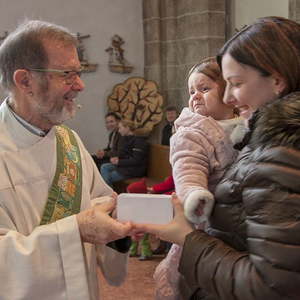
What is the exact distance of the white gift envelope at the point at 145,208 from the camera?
1307 millimetres

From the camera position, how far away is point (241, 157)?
1092 mm

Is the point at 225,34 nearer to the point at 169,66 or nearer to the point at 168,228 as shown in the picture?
the point at 169,66

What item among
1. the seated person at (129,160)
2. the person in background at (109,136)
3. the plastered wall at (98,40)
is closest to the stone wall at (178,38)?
the plastered wall at (98,40)

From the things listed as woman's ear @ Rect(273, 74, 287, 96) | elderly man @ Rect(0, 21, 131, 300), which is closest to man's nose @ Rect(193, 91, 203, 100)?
elderly man @ Rect(0, 21, 131, 300)

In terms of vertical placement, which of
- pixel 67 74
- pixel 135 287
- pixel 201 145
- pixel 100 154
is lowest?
pixel 135 287

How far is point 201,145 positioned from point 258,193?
65 centimetres

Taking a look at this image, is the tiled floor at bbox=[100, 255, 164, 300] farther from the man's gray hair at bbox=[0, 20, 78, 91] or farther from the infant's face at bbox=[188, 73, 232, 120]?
the man's gray hair at bbox=[0, 20, 78, 91]

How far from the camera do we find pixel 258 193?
3.17ft

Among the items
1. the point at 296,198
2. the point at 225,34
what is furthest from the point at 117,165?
the point at 296,198

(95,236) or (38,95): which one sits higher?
(38,95)

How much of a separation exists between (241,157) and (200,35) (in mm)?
5949

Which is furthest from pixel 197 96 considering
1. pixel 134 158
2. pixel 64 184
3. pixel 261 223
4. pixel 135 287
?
pixel 134 158

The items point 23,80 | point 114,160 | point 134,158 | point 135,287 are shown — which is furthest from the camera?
point 114,160

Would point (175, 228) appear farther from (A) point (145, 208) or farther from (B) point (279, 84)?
(B) point (279, 84)
